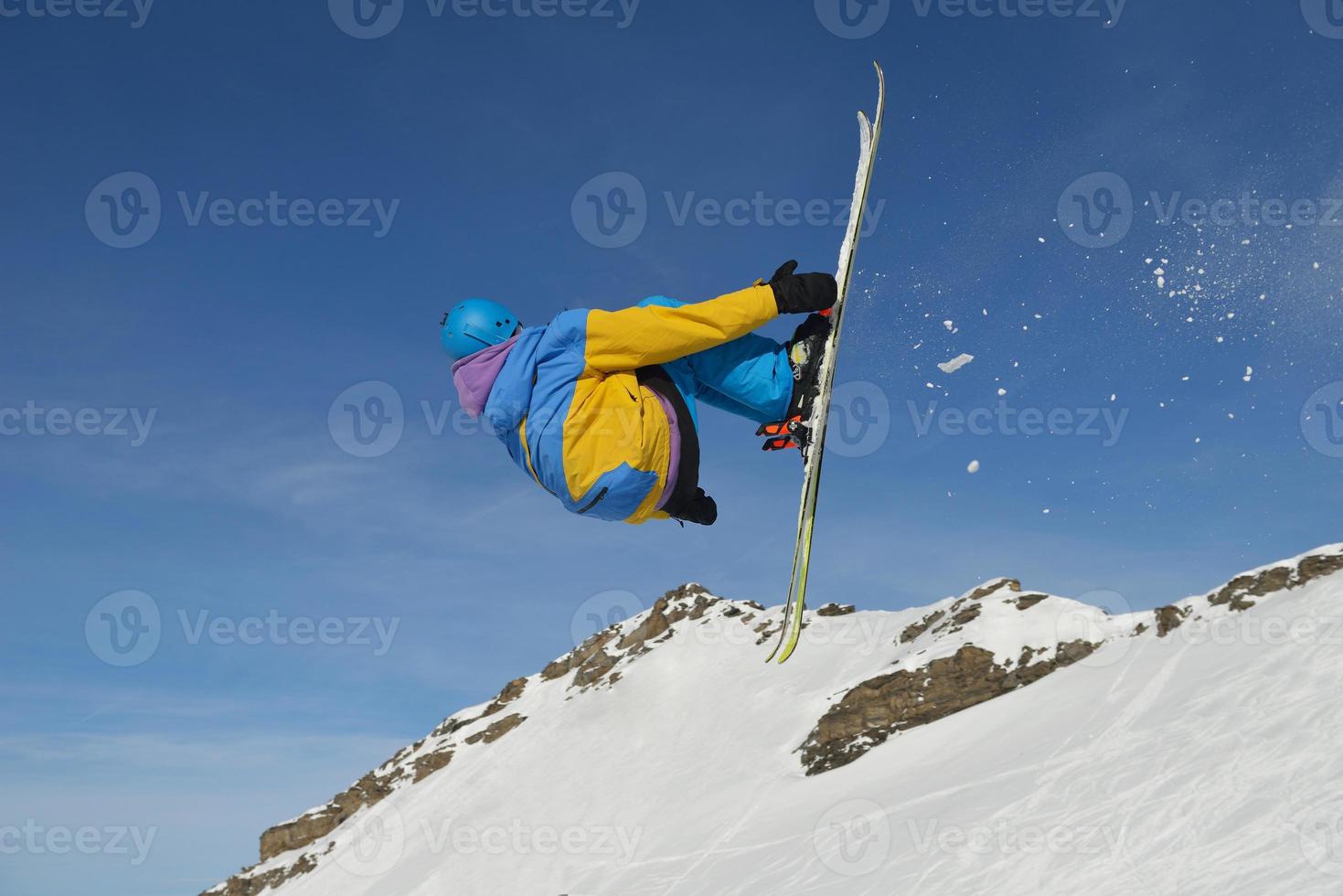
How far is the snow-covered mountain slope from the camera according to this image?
559 inches

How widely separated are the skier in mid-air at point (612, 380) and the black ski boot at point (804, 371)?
29 cm

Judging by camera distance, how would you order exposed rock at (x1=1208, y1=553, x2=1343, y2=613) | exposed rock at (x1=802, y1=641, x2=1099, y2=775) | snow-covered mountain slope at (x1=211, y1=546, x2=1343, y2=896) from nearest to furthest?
snow-covered mountain slope at (x1=211, y1=546, x2=1343, y2=896) → exposed rock at (x1=1208, y1=553, x2=1343, y2=613) → exposed rock at (x1=802, y1=641, x2=1099, y2=775)

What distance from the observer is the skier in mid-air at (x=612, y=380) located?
4.59 m

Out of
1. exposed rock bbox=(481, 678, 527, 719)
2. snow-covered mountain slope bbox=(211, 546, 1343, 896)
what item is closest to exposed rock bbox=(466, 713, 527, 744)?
snow-covered mountain slope bbox=(211, 546, 1343, 896)

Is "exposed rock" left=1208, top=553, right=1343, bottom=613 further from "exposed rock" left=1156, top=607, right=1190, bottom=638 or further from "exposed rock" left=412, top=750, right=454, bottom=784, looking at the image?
"exposed rock" left=412, top=750, right=454, bottom=784

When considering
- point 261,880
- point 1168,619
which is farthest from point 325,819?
point 1168,619

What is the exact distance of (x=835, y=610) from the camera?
5538 centimetres

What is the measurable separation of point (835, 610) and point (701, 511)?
51.9 m

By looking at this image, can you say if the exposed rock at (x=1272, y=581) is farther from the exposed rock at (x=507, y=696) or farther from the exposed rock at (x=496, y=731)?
the exposed rock at (x=507, y=696)

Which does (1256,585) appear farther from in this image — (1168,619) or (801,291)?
(801,291)

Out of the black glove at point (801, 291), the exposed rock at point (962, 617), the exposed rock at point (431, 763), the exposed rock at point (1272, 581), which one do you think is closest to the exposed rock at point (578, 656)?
the exposed rock at point (431, 763)

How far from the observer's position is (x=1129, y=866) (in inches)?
510

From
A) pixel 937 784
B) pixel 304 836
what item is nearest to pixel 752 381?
pixel 937 784

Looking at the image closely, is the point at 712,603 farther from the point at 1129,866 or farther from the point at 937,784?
the point at 1129,866
